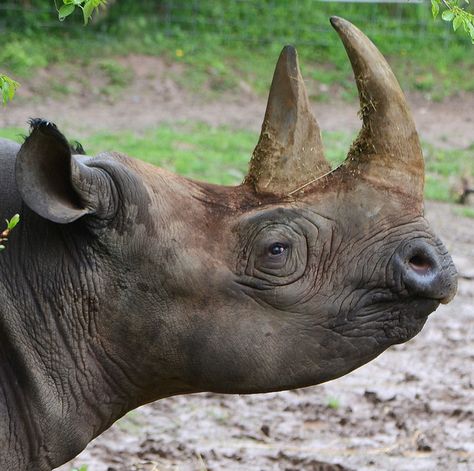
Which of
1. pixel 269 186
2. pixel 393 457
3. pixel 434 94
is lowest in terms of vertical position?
pixel 393 457

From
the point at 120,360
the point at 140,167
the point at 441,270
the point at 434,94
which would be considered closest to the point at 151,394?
the point at 120,360

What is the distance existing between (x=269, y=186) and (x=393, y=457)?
88.2 inches

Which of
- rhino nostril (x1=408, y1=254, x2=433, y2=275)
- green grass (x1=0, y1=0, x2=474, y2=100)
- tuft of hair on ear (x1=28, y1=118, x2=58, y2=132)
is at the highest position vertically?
green grass (x1=0, y1=0, x2=474, y2=100)

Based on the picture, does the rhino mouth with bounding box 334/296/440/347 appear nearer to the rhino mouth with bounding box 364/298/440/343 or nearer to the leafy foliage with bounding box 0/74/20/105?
the rhino mouth with bounding box 364/298/440/343

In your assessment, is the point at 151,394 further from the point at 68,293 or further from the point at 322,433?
the point at 322,433

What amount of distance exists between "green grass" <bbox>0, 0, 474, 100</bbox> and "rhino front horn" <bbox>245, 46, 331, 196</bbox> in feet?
42.3

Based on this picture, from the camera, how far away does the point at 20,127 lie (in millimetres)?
13914

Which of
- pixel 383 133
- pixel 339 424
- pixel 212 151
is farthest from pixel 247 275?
pixel 212 151

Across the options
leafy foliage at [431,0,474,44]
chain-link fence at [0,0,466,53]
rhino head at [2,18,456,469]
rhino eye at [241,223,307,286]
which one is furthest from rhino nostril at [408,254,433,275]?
chain-link fence at [0,0,466,53]

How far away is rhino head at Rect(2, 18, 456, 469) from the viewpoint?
385 cm

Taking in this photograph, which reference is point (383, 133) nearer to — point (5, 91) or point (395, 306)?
point (395, 306)

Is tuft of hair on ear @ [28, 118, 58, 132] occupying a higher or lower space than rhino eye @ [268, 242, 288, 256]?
higher

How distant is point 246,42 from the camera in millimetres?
18906

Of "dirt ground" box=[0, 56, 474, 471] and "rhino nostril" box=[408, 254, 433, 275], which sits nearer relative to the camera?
"rhino nostril" box=[408, 254, 433, 275]
